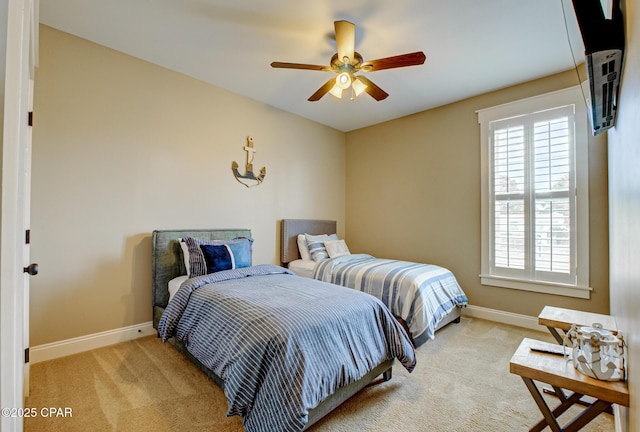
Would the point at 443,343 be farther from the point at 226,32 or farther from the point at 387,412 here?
the point at 226,32

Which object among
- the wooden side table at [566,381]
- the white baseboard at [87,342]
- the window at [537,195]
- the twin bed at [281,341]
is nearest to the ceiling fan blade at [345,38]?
the twin bed at [281,341]

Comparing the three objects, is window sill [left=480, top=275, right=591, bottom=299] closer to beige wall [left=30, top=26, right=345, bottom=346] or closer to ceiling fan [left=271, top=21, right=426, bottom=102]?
ceiling fan [left=271, top=21, right=426, bottom=102]

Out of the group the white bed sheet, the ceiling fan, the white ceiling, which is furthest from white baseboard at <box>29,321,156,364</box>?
the ceiling fan

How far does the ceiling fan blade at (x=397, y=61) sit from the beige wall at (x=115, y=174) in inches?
80.5

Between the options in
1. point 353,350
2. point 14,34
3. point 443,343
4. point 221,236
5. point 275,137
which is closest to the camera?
point 14,34

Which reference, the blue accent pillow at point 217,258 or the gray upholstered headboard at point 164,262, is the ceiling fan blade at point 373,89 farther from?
the gray upholstered headboard at point 164,262

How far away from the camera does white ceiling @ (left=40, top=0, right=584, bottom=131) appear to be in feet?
7.20

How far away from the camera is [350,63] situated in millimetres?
2441

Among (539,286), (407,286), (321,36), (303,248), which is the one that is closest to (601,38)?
(321,36)

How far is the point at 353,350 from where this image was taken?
70.4 inches

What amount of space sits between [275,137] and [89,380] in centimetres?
332

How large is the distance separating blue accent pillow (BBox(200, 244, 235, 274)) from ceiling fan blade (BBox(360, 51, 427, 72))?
219 centimetres

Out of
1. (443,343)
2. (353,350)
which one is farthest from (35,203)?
(443,343)

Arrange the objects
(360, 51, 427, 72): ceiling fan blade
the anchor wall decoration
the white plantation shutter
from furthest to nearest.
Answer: the anchor wall decoration
the white plantation shutter
(360, 51, 427, 72): ceiling fan blade
